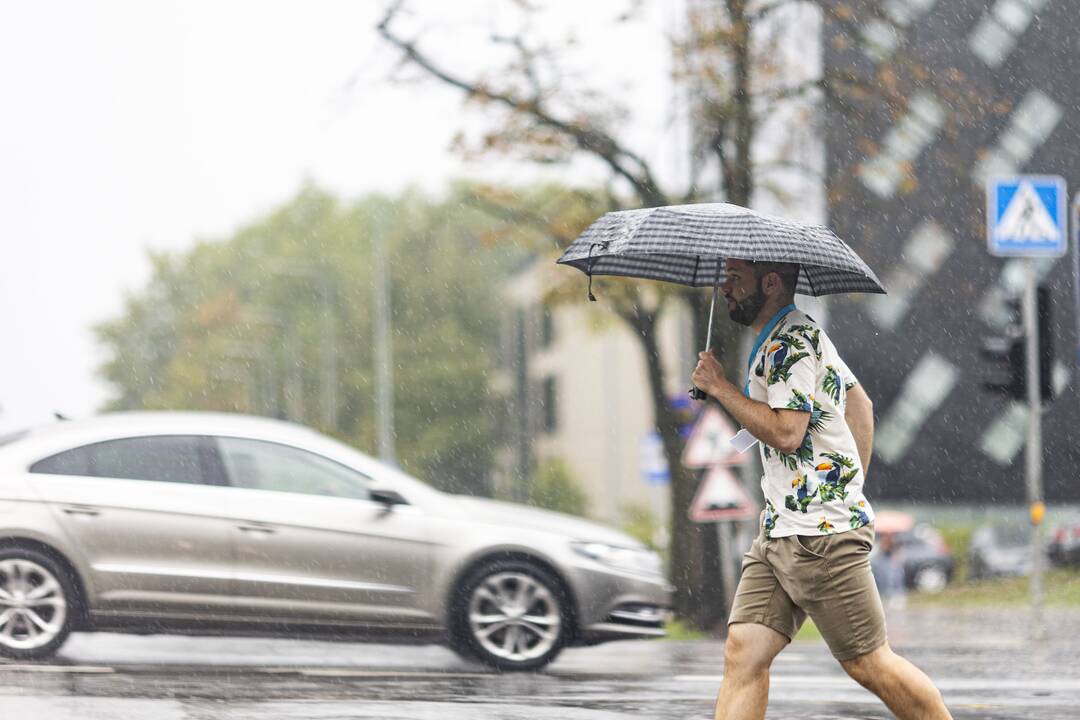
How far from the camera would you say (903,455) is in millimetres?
38562

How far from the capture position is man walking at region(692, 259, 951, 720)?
5.11 metres

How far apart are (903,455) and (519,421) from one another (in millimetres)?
29550

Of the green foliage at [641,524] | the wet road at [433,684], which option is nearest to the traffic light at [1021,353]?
the wet road at [433,684]

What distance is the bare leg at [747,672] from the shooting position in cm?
510

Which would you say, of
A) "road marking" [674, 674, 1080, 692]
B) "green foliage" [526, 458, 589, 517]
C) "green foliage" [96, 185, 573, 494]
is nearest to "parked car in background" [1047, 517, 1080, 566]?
"green foliage" [526, 458, 589, 517]

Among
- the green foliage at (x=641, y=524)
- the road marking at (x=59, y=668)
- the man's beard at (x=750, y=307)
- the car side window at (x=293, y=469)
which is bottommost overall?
the green foliage at (x=641, y=524)

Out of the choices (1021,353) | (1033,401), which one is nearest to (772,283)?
(1033,401)

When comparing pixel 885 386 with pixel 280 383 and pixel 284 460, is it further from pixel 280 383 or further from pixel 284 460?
pixel 280 383

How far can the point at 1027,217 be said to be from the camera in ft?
46.3

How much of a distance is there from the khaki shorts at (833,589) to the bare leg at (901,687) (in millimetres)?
44

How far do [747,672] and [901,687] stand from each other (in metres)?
0.47

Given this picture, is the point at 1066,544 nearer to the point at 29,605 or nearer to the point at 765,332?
the point at 29,605

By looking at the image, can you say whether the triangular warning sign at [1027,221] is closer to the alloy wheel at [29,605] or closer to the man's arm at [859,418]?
the alloy wheel at [29,605]

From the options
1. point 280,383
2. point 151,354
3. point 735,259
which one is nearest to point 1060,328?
point 735,259
